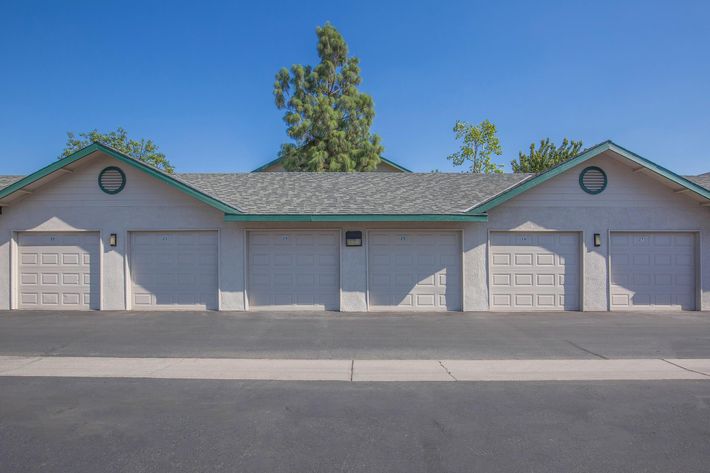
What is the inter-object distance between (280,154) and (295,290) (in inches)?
664

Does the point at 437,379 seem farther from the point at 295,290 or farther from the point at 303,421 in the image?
the point at 295,290

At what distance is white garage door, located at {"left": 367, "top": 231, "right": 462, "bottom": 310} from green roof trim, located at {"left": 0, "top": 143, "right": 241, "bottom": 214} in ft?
14.4

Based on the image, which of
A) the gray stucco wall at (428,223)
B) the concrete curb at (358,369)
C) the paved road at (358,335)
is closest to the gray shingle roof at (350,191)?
the gray stucco wall at (428,223)

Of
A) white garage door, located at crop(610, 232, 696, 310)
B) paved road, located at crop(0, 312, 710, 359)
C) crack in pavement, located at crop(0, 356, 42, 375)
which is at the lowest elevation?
paved road, located at crop(0, 312, 710, 359)

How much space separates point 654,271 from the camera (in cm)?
1217

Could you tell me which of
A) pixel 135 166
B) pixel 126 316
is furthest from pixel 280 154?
pixel 126 316

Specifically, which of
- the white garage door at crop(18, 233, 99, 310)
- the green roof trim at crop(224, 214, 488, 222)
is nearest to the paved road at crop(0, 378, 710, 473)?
the green roof trim at crop(224, 214, 488, 222)

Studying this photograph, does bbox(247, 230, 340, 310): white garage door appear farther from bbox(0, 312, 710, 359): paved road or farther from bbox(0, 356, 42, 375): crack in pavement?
bbox(0, 356, 42, 375): crack in pavement

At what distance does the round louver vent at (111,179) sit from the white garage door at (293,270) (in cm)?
423

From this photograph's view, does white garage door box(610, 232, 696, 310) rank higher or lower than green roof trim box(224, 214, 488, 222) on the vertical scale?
lower

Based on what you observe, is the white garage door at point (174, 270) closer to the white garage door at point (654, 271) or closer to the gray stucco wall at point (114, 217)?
the gray stucco wall at point (114, 217)

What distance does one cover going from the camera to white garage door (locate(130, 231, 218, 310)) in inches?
472

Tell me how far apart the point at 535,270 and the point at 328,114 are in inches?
745

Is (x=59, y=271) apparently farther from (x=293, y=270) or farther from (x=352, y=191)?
(x=352, y=191)
